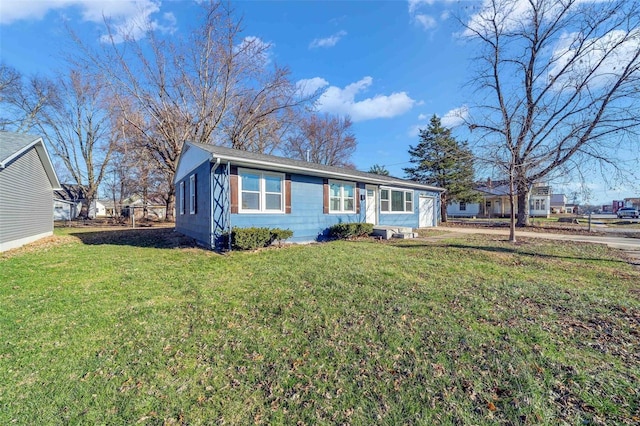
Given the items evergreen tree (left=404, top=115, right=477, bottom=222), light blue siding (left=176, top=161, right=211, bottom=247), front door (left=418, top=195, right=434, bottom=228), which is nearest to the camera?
light blue siding (left=176, top=161, right=211, bottom=247)

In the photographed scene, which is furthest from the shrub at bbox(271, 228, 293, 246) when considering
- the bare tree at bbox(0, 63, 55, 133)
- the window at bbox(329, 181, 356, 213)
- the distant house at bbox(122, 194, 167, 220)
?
the bare tree at bbox(0, 63, 55, 133)

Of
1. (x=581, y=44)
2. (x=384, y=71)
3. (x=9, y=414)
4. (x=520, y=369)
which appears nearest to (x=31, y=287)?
(x=9, y=414)

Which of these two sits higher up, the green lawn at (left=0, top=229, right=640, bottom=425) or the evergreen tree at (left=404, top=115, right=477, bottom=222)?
the evergreen tree at (left=404, top=115, right=477, bottom=222)

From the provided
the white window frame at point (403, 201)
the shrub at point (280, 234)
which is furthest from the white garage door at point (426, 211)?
the shrub at point (280, 234)

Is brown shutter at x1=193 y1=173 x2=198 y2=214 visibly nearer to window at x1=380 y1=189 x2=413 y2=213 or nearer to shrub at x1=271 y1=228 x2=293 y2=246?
shrub at x1=271 y1=228 x2=293 y2=246

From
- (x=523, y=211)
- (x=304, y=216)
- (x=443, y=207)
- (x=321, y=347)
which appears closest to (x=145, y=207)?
(x=304, y=216)

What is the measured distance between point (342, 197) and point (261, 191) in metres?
4.03

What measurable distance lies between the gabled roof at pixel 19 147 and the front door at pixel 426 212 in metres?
19.0

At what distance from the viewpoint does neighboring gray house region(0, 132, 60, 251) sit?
9059 mm

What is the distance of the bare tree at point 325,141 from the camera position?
29953 mm

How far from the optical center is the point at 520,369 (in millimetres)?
2557

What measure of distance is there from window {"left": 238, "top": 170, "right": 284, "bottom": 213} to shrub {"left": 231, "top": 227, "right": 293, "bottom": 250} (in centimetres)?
91

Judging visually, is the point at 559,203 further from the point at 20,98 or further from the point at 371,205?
the point at 20,98

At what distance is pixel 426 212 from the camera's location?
18.4 meters
